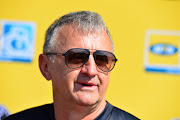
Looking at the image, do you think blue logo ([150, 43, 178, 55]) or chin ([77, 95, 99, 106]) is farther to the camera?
blue logo ([150, 43, 178, 55])

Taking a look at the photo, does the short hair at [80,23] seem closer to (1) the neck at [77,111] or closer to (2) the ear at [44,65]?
(2) the ear at [44,65]

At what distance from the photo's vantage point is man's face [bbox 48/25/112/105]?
5.05ft

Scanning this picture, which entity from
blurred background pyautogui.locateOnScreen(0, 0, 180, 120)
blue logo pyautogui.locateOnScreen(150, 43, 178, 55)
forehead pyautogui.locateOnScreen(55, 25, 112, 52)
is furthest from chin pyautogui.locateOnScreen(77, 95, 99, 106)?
blue logo pyautogui.locateOnScreen(150, 43, 178, 55)

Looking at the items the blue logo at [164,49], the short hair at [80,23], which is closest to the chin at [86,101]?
the short hair at [80,23]

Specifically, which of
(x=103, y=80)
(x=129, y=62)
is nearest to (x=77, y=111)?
(x=103, y=80)

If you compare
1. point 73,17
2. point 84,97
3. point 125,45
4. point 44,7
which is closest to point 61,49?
point 73,17

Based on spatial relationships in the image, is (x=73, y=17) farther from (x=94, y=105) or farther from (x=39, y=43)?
(x=39, y=43)

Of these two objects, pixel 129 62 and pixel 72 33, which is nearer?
pixel 72 33

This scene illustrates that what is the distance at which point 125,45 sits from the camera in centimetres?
339

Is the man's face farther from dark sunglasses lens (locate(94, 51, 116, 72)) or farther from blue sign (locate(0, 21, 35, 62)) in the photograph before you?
blue sign (locate(0, 21, 35, 62))

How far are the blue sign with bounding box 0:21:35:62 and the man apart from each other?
185cm

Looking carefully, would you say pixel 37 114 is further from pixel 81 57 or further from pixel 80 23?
pixel 80 23

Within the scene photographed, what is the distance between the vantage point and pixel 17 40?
142 inches

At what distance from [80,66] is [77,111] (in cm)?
32
